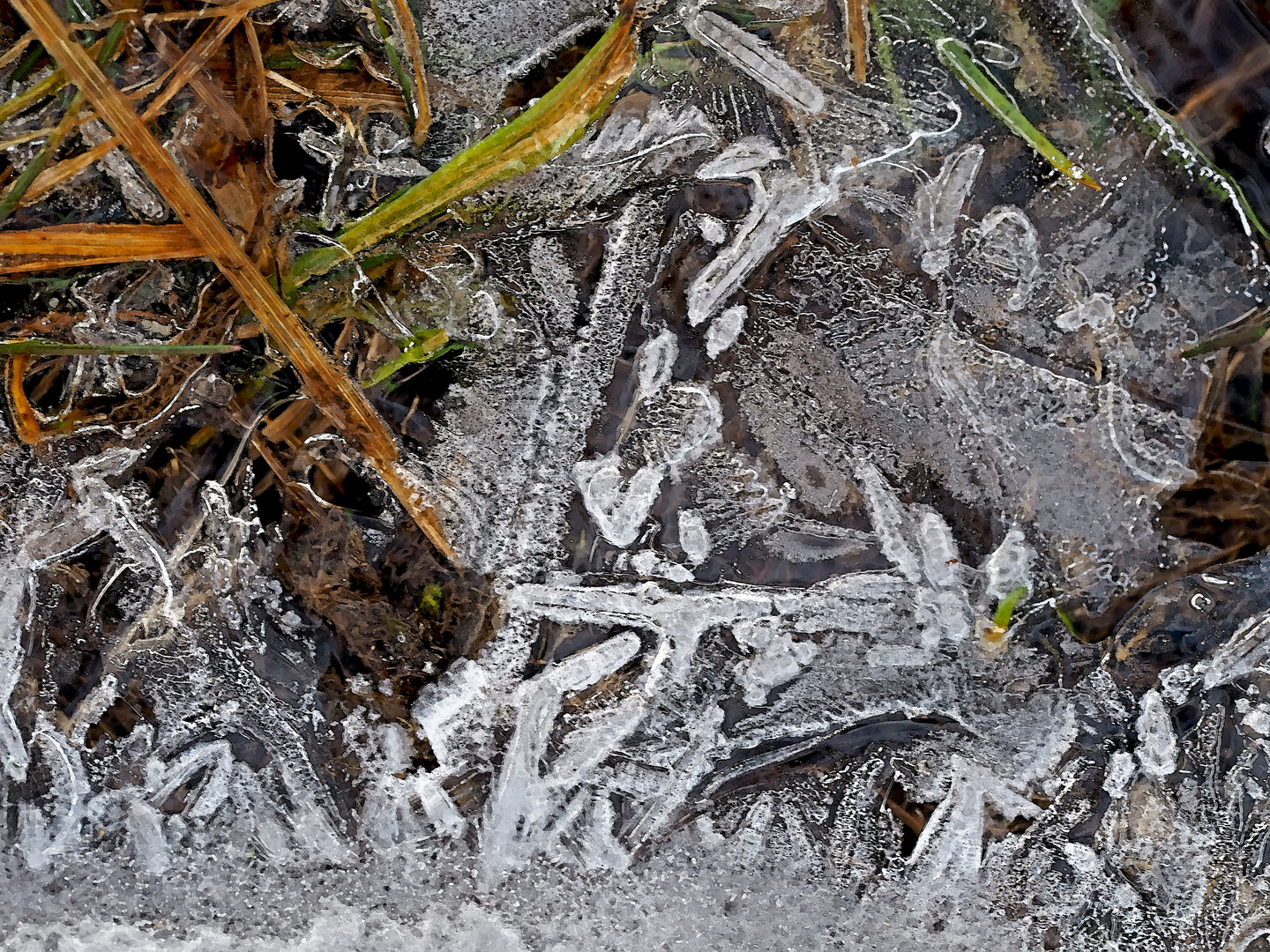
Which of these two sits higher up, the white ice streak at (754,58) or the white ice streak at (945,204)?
the white ice streak at (754,58)

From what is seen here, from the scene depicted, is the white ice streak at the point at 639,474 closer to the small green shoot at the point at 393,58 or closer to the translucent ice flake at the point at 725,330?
the translucent ice flake at the point at 725,330

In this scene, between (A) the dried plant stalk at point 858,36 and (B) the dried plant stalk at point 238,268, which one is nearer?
(B) the dried plant stalk at point 238,268

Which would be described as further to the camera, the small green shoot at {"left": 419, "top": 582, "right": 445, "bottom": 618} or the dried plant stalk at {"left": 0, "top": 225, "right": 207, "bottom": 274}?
the small green shoot at {"left": 419, "top": 582, "right": 445, "bottom": 618}

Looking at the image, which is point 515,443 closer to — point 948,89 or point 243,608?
point 243,608

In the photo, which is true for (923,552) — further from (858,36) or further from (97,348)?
(97,348)

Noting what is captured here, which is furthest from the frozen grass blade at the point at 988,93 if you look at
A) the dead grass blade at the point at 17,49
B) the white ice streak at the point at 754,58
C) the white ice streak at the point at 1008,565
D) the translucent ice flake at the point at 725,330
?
the dead grass blade at the point at 17,49

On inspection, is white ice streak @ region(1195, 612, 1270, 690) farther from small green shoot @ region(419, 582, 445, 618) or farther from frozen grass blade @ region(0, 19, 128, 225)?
frozen grass blade @ region(0, 19, 128, 225)

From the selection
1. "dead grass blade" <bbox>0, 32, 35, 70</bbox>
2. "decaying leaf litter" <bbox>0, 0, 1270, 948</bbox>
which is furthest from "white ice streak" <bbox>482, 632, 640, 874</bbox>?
"dead grass blade" <bbox>0, 32, 35, 70</bbox>
